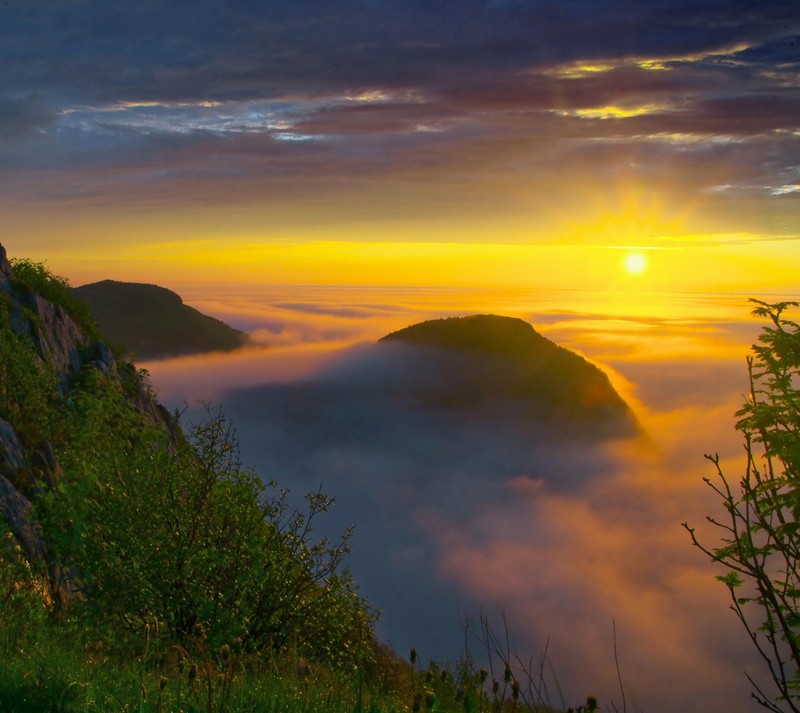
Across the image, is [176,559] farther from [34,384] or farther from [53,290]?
[53,290]

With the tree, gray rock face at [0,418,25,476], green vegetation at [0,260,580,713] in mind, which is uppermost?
the tree

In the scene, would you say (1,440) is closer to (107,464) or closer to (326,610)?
(107,464)

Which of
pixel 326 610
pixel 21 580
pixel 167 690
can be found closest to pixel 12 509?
pixel 21 580

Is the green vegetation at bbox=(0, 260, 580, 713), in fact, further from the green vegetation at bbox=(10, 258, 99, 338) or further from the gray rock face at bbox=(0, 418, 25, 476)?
the green vegetation at bbox=(10, 258, 99, 338)

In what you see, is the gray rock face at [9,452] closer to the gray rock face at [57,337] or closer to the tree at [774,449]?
the gray rock face at [57,337]

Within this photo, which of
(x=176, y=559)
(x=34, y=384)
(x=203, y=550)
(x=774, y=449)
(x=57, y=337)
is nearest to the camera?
(x=774, y=449)

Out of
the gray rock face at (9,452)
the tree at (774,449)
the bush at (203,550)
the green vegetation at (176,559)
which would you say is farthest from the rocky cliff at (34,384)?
the tree at (774,449)

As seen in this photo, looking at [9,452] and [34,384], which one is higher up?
[34,384]

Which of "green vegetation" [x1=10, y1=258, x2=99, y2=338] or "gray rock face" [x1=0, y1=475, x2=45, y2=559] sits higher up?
"green vegetation" [x1=10, y1=258, x2=99, y2=338]

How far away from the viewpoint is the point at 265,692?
6.27 meters

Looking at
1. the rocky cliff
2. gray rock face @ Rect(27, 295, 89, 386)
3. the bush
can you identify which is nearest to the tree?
the bush

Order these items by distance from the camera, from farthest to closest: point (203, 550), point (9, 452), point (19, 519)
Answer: point (9, 452)
point (19, 519)
point (203, 550)

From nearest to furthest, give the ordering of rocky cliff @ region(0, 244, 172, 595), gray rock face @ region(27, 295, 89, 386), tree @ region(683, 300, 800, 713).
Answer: tree @ region(683, 300, 800, 713), rocky cliff @ region(0, 244, 172, 595), gray rock face @ region(27, 295, 89, 386)

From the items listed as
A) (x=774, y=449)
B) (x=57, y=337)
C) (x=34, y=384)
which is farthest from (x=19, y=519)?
(x=57, y=337)
